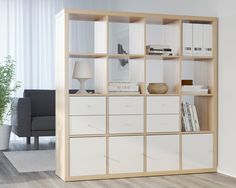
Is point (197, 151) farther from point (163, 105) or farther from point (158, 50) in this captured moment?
point (158, 50)

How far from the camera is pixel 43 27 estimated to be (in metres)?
7.87

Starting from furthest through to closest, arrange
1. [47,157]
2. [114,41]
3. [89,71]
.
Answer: [114,41]
[47,157]
[89,71]

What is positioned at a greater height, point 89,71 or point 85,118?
point 89,71

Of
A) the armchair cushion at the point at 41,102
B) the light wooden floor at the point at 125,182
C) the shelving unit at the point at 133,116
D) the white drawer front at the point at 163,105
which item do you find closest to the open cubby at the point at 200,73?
the shelving unit at the point at 133,116

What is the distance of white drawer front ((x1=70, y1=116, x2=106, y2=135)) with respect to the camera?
170 inches

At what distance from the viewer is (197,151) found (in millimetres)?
4707

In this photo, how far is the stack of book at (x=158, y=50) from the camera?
462 cm

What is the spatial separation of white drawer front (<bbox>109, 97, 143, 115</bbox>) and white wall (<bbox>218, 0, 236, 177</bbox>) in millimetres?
832

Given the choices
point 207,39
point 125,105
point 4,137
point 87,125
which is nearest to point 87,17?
point 125,105

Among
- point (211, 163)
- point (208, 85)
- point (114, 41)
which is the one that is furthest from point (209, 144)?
point (114, 41)

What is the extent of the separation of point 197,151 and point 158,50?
3.47 feet

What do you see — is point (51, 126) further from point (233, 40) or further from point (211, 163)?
point (233, 40)

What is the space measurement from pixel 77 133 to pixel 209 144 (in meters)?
1.34

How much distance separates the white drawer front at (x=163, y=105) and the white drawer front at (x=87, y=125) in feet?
1.57
